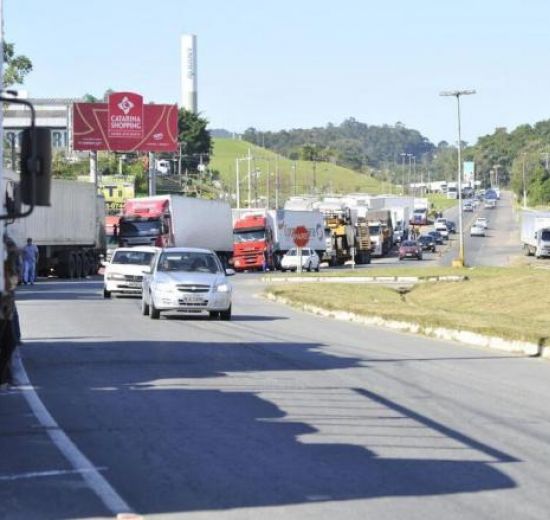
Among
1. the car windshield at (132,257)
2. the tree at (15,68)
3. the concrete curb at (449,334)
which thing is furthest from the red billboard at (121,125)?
the concrete curb at (449,334)

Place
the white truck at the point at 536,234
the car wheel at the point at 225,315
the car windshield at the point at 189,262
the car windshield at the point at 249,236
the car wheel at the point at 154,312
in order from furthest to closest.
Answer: the white truck at the point at 536,234, the car windshield at the point at 249,236, the car windshield at the point at 189,262, the car wheel at the point at 225,315, the car wheel at the point at 154,312

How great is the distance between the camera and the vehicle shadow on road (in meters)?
10.0

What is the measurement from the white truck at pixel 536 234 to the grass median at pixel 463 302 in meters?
35.6

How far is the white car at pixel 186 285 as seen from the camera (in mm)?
29938

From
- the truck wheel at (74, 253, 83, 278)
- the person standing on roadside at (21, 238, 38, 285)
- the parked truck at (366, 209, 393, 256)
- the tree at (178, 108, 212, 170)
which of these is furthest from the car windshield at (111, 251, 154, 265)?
the tree at (178, 108, 212, 170)

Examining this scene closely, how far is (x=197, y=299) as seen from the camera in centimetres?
3016

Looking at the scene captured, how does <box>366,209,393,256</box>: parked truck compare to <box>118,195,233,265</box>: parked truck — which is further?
<box>366,209,393,256</box>: parked truck

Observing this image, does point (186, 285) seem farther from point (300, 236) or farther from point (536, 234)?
point (536, 234)

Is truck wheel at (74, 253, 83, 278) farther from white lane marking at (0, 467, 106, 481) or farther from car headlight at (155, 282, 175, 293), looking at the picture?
white lane marking at (0, 467, 106, 481)

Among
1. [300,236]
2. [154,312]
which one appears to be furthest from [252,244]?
[154,312]

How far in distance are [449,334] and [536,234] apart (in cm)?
6866

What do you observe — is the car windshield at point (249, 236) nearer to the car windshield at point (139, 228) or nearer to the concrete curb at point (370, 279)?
the car windshield at point (139, 228)

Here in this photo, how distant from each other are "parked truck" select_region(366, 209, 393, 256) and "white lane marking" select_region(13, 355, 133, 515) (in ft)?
282

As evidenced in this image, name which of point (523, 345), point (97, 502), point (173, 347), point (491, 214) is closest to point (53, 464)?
point (97, 502)
